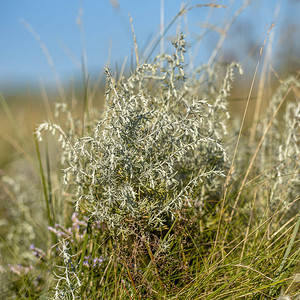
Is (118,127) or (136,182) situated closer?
(118,127)

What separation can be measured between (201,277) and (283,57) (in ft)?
10.7

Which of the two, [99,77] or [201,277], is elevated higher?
[99,77]

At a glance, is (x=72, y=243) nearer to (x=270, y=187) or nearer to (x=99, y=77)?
(x=270, y=187)

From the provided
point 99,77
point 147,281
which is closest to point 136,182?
point 147,281

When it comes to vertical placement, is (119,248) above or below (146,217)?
below

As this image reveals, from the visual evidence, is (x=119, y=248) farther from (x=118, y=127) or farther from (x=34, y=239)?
(x=34, y=239)

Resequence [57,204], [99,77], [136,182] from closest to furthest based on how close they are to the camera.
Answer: [136,182]
[57,204]
[99,77]

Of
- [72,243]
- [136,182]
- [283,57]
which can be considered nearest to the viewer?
[136,182]

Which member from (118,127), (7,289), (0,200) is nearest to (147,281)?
(118,127)

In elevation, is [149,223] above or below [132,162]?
below

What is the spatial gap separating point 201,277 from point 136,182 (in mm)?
506

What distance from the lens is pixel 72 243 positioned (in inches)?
77.1

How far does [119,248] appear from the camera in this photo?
1.49 meters

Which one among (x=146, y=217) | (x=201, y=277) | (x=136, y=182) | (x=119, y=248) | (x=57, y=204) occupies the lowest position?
(x=57, y=204)
